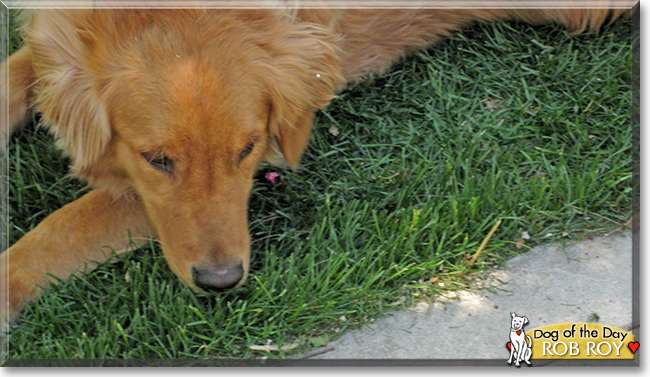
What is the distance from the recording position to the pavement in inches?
90.7

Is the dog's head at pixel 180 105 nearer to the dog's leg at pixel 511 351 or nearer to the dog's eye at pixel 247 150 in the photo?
the dog's eye at pixel 247 150

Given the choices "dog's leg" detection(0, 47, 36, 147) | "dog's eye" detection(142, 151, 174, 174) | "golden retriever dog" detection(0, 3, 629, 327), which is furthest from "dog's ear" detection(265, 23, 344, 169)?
"dog's leg" detection(0, 47, 36, 147)

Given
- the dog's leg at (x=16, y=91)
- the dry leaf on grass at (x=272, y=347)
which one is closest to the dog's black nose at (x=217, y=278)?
the dry leaf on grass at (x=272, y=347)

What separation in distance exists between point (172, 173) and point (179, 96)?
284 millimetres

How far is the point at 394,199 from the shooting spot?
2.83 meters

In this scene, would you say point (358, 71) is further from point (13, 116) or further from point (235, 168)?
point (13, 116)

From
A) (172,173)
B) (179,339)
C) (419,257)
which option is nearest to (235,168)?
(172,173)

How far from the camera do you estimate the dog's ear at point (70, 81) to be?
2.26 m

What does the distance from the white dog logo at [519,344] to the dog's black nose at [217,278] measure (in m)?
0.98

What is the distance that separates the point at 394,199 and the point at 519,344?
83cm

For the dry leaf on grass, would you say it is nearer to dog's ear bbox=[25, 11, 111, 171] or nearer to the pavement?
the pavement

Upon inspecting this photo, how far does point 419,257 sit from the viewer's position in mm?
2617

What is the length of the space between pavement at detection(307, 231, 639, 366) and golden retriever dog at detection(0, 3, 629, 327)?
0.55 m

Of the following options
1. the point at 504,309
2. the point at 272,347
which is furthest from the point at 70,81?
the point at 504,309
